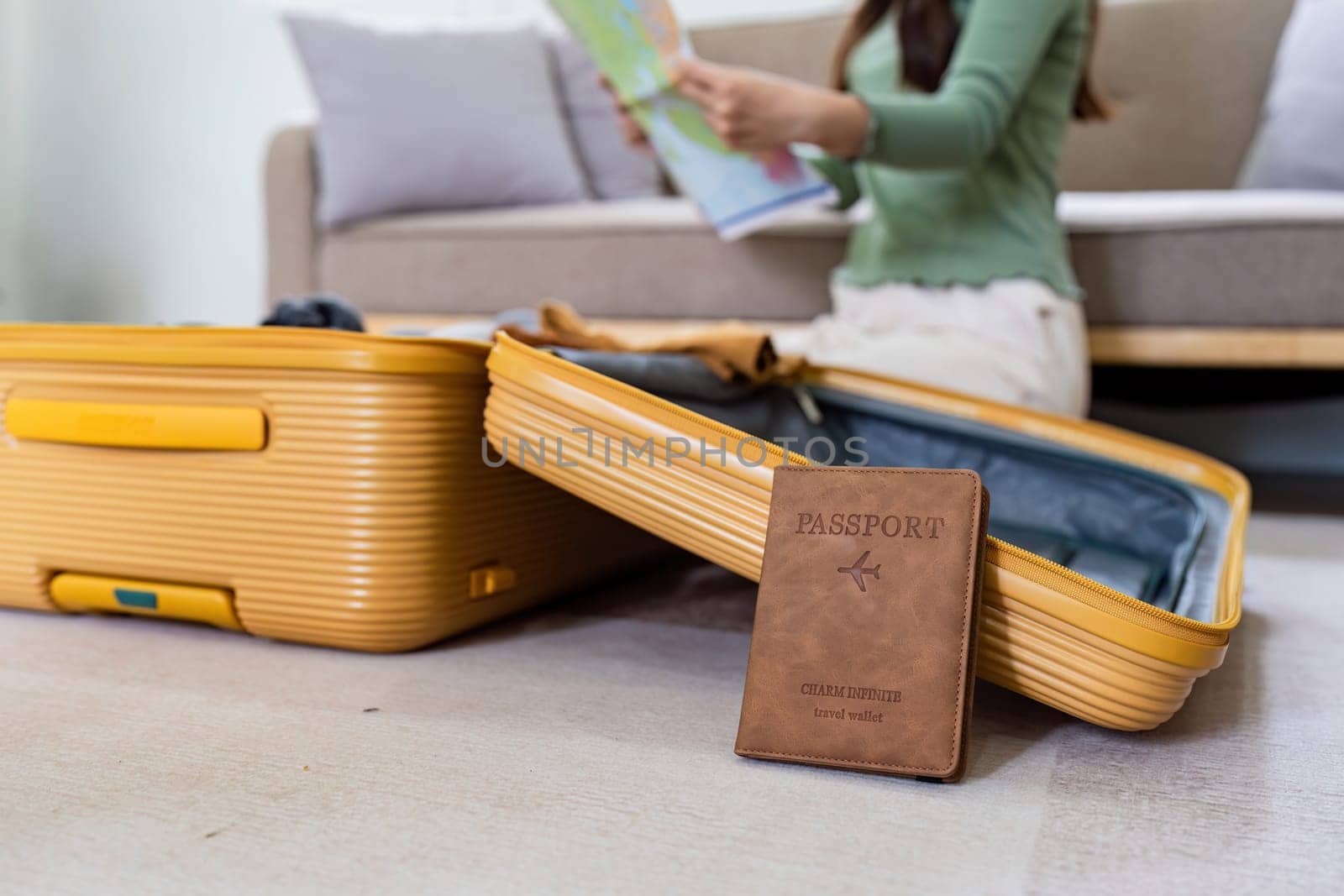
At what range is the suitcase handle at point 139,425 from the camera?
85 centimetres

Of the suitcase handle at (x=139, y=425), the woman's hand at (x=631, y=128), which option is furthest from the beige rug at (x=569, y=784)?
the woman's hand at (x=631, y=128)

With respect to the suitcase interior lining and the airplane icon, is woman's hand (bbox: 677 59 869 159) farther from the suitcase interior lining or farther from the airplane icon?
the airplane icon

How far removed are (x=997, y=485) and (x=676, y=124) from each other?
0.49 metres

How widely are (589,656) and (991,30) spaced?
76 cm

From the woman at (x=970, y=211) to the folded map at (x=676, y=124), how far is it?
0.09 m

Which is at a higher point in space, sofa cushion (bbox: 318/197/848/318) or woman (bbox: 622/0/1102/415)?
woman (bbox: 622/0/1102/415)

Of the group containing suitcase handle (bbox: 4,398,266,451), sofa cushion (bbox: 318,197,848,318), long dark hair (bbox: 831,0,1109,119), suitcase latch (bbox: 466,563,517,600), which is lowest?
sofa cushion (bbox: 318,197,848,318)

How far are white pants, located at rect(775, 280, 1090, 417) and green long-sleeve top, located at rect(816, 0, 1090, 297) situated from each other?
0.02 m

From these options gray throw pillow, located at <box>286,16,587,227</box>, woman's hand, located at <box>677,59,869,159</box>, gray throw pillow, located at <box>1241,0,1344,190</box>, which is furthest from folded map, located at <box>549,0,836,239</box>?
gray throw pillow, located at <box>1241,0,1344,190</box>

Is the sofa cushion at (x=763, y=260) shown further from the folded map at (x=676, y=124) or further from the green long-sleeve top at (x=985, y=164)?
the folded map at (x=676, y=124)

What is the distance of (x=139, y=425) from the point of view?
874 mm

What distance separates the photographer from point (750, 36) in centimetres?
235

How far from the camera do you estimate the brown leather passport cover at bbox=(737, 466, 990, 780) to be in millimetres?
633
